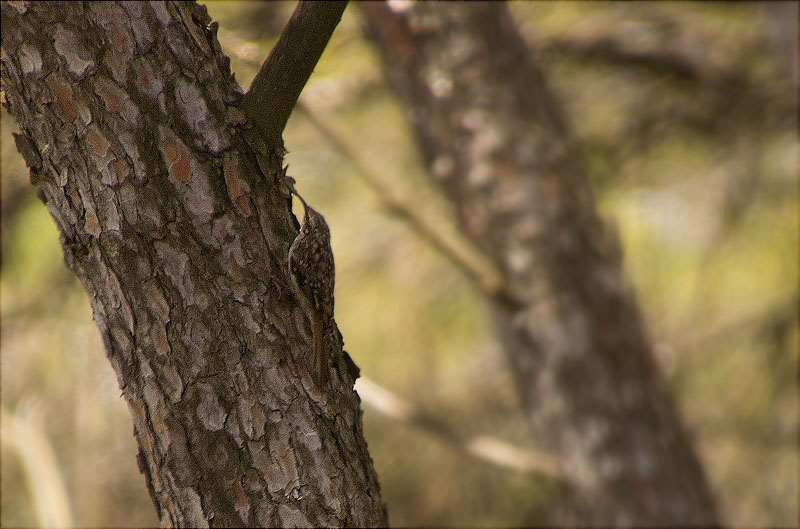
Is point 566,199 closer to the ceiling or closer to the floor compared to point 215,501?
closer to the ceiling

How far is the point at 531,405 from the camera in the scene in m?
3.02

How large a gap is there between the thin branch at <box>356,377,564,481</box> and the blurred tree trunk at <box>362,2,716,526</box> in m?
0.10

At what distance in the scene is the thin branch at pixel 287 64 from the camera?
112cm

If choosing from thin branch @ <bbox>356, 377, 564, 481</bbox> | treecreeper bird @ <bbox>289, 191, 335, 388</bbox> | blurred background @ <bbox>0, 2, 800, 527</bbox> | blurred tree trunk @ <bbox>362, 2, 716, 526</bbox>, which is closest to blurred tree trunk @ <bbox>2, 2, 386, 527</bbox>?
treecreeper bird @ <bbox>289, 191, 335, 388</bbox>

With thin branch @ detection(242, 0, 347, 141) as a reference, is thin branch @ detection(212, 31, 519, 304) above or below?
above

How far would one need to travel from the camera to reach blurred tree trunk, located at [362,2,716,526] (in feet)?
9.20

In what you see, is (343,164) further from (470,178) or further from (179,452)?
(179,452)

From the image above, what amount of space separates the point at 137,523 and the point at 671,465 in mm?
1945

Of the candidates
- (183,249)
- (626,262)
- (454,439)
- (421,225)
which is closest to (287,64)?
(183,249)

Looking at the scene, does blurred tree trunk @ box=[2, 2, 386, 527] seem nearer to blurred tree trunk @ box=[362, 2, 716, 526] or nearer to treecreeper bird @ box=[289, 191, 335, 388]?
treecreeper bird @ box=[289, 191, 335, 388]

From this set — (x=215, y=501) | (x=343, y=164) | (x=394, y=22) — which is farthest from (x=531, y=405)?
(x=215, y=501)

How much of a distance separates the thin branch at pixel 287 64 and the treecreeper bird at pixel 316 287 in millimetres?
183

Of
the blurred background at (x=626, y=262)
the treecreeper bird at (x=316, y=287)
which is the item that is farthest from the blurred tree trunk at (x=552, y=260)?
the treecreeper bird at (x=316, y=287)

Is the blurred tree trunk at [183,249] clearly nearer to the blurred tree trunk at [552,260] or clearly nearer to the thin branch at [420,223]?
the thin branch at [420,223]
